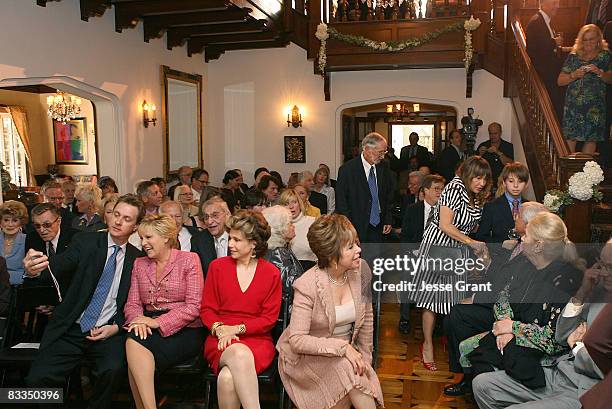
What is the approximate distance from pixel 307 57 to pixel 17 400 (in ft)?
26.6

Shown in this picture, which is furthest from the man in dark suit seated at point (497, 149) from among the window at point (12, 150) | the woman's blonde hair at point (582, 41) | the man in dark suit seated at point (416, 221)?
the window at point (12, 150)

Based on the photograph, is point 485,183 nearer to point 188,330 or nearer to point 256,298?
point 256,298

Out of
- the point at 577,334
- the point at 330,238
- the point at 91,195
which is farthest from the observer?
the point at 91,195

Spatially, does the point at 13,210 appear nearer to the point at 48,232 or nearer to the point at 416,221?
the point at 48,232

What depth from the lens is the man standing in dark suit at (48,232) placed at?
4.14 metres

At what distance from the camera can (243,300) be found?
3.40 meters

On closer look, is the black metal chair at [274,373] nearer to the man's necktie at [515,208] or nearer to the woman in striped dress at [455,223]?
the woman in striped dress at [455,223]

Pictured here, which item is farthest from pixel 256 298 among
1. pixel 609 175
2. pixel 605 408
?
pixel 609 175

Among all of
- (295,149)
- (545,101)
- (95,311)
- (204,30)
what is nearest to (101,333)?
(95,311)

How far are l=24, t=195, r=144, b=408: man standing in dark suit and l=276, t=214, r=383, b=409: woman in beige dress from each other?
109 cm

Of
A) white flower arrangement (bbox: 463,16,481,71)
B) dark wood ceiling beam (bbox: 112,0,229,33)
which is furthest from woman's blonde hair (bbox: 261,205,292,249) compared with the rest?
white flower arrangement (bbox: 463,16,481,71)

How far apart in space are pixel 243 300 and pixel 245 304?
27mm

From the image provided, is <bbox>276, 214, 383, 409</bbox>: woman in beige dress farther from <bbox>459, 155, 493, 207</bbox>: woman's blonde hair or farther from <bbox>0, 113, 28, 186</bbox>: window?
<bbox>0, 113, 28, 186</bbox>: window

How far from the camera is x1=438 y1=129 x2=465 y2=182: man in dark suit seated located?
9.41 metres
